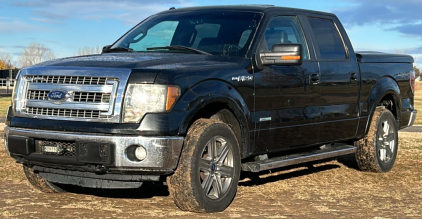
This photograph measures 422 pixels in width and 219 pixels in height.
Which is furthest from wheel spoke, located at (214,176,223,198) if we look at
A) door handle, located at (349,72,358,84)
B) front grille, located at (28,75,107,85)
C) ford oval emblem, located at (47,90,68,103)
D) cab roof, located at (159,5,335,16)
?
door handle, located at (349,72,358,84)

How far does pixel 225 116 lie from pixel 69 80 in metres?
1.48

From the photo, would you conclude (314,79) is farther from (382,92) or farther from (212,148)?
(212,148)

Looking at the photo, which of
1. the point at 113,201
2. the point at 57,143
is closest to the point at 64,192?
the point at 113,201

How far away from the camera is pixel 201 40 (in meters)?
6.80

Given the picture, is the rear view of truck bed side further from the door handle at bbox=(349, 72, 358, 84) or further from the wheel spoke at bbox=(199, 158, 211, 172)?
the wheel spoke at bbox=(199, 158, 211, 172)

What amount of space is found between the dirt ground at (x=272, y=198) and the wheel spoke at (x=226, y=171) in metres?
0.32

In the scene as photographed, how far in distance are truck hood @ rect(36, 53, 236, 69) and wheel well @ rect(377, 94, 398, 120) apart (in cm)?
336

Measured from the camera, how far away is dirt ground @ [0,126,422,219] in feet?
19.2

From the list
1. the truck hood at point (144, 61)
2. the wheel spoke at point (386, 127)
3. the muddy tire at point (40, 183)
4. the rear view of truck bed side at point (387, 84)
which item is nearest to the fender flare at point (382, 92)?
the rear view of truck bed side at point (387, 84)

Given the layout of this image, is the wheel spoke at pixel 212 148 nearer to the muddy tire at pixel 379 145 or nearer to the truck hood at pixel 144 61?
the truck hood at pixel 144 61

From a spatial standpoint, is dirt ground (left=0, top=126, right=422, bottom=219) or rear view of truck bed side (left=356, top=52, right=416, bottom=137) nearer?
dirt ground (left=0, top=126, right=422, bottom=219)

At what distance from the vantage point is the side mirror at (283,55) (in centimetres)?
634

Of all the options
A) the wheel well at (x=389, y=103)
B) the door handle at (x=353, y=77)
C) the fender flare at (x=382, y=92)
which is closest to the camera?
the door handle at (x=353, y=77)

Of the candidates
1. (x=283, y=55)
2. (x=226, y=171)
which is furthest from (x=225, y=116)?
(x=283, y=55)
